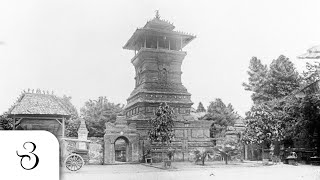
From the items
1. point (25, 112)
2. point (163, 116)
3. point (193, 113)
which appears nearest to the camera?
point (25, 112)

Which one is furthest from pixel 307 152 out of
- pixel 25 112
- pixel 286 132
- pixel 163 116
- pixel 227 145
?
pixel 25 112

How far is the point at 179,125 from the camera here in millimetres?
13031

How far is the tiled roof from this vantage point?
23.3ft

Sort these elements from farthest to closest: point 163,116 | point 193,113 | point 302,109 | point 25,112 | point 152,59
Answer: point 193,113 → point 152,59 → point 163,116 → point 302,109 → point 25,112

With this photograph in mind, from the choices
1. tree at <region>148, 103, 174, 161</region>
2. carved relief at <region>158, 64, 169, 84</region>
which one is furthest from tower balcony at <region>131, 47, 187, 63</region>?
tree at <region>148, 103, 174, 161</region>

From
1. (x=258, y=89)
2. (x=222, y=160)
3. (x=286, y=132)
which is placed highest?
(x=258, y=89)

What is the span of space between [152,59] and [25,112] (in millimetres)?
6514

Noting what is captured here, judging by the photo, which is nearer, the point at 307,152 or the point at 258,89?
the point at 307,152

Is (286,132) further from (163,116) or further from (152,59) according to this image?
(152,59)

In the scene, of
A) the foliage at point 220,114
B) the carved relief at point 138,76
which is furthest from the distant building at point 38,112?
the foliage at point 220,114

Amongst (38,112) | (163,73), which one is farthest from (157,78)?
(38,112)

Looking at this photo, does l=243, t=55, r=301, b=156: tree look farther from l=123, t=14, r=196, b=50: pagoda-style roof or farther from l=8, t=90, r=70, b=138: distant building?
l=8, t=90, r=70, b=138: distant building

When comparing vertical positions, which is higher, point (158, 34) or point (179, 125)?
point (158, 34)

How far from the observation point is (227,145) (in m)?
11.5
